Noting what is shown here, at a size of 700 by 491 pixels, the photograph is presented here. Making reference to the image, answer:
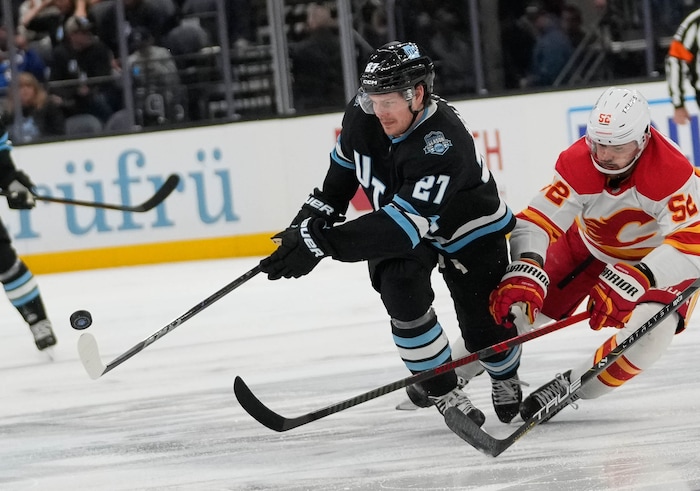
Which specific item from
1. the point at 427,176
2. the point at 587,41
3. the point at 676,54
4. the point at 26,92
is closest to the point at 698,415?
the point at 427,176

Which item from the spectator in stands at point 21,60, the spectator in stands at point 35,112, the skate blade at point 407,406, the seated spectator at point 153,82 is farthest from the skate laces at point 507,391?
the spectator in stands at point 21,60

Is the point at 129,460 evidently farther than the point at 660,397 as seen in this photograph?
No

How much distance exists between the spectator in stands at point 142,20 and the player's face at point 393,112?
512 centimetres

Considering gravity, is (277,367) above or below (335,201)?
below

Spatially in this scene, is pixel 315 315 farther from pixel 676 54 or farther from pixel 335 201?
pixel 676 54

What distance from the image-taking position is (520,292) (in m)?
2.84

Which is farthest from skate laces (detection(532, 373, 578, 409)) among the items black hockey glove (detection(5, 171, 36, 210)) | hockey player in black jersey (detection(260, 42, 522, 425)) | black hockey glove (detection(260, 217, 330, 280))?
black hockey glove (detection(5, 171, 36, 210))

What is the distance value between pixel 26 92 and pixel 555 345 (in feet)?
15.5

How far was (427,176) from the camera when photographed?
107 inches

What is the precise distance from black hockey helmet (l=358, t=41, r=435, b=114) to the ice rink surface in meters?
0.82

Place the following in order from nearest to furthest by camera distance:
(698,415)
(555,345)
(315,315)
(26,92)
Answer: (698,415), (555,345), (315,315), (26,92)

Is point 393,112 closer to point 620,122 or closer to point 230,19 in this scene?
point 620,122

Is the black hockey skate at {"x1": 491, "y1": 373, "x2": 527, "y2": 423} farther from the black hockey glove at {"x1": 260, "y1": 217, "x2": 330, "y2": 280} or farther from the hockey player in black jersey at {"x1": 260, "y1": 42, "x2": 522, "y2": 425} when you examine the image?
the black hockey glove at {"x1": 260, "y1": 217, "x2": 330, "y2": 280}

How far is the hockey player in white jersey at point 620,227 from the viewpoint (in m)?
2.85
